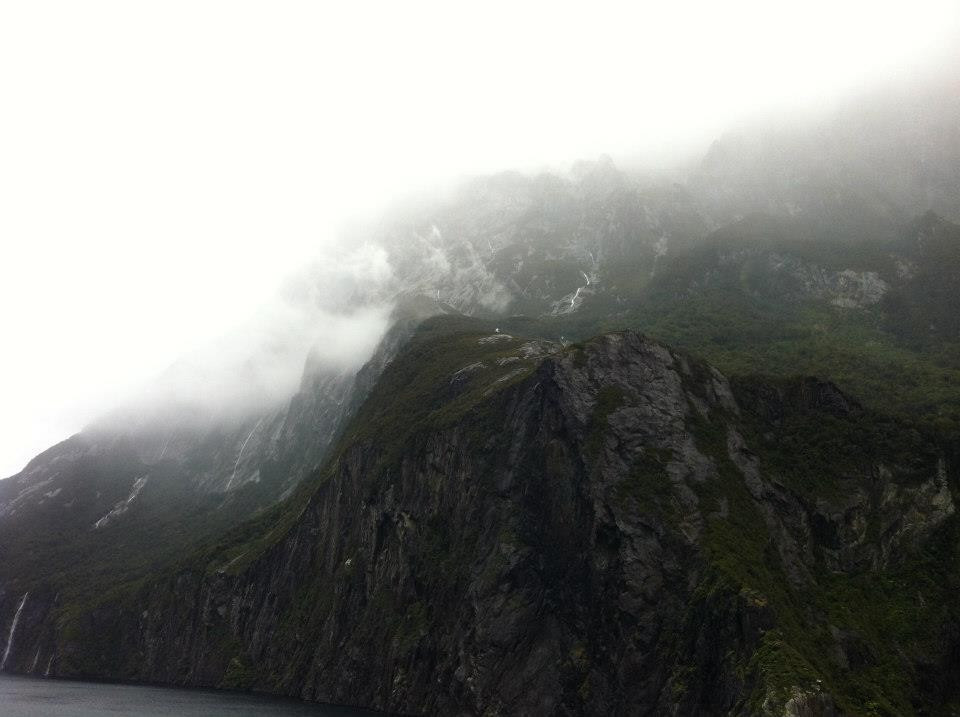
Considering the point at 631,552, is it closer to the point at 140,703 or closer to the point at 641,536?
the point at 641,536

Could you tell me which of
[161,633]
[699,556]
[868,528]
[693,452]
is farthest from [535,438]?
[161,633]

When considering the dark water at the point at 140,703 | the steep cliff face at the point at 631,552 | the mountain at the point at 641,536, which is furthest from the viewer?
A: the dark water at the point at 140,703

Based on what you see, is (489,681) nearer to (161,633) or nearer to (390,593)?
(390,593)

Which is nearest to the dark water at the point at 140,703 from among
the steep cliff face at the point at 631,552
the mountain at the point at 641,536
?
the mountain at the point at 641,536

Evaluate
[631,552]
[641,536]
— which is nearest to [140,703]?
[631,552]

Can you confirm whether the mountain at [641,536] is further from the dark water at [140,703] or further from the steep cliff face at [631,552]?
the dark water at [140,703]

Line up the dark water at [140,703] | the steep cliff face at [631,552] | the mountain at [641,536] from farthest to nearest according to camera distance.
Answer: the dark water at [140,703]
the mountain at [641,536]
the steep cliff face at [631,552]

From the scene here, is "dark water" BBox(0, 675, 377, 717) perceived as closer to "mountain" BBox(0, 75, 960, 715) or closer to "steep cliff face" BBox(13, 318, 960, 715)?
"mountain" BBox(0, 75, 960, 715)
